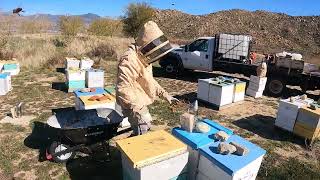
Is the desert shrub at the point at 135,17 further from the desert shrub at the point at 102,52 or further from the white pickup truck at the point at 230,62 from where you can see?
the white pickup truck at the point at 230,62

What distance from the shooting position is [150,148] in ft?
13.0

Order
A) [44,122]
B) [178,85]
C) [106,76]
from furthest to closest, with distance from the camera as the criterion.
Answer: [106,76], [178,85], [44,122]

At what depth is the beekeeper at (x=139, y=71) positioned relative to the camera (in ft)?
15.2

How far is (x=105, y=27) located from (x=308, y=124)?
1011 inches

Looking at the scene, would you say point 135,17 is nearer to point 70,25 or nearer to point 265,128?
point 70,25

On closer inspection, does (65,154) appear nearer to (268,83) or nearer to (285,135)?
(285,135)

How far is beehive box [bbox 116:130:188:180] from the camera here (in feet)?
12.1

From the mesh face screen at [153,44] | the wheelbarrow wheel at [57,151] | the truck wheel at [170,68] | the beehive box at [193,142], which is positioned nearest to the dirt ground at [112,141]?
the wheelbarrow wheel at [57,151]

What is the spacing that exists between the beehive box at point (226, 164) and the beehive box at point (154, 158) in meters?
0.27

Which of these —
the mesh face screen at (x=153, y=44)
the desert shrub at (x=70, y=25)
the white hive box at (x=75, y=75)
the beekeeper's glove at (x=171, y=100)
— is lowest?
the white hive box at (x=75, y=75)

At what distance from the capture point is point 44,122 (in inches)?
314

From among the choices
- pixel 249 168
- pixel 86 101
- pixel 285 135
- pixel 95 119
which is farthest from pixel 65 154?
pixel 285 135

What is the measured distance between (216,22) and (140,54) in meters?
45.7

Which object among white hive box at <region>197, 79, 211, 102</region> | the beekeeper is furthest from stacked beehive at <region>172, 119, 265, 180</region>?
white hive box at <region>197, 79, 211, 102</region>
